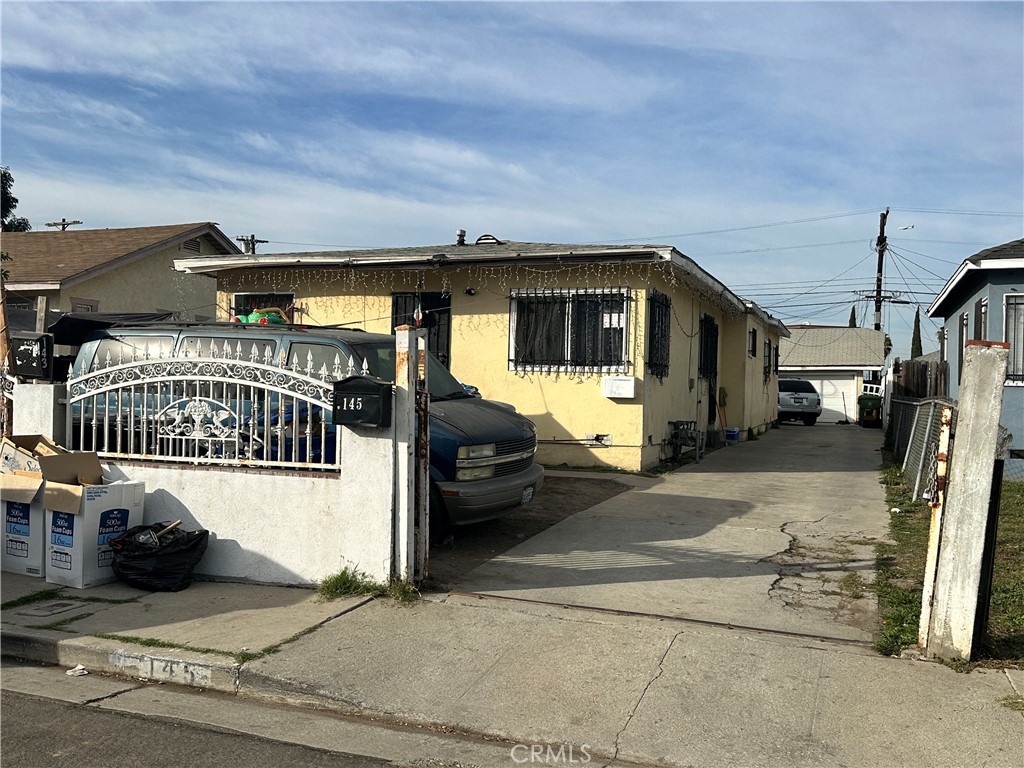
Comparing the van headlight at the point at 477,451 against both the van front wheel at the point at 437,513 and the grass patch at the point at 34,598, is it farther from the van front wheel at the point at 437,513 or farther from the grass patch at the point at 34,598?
the grass patch at the point at 34,598

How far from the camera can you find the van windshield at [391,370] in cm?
812

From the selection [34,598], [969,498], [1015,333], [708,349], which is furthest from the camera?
[708,349]

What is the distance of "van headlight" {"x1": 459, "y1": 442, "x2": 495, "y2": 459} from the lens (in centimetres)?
746

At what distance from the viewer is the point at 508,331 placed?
13805mm

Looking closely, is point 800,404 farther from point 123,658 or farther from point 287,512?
point 123,658

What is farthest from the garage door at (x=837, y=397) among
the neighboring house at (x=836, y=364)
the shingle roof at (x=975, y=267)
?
the shingle roof at (x=975, y=267)

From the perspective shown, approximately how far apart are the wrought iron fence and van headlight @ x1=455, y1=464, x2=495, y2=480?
124cm

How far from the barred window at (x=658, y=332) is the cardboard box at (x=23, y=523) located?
8.79 metres

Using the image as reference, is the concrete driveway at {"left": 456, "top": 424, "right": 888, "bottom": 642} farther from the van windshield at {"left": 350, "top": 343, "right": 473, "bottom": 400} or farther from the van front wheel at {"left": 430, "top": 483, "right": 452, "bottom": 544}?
the van windshield at {"left": 350, "top": 343, "right": 473, "bottom": 400}

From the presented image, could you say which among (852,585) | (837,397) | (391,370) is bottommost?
(852,585)

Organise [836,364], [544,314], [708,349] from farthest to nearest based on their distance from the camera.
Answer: [836,364] < [708,349] < [544,314]

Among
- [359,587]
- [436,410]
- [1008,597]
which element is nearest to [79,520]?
[359,587]

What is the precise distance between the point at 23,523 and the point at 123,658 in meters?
2.23

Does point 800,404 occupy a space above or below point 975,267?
below
